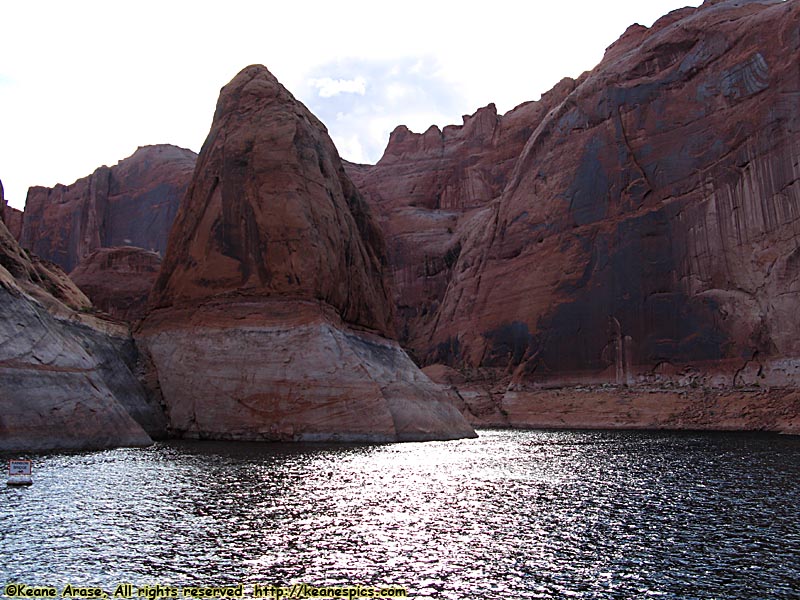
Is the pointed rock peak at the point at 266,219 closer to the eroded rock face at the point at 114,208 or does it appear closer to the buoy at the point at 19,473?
the buoy at the point at 19,473

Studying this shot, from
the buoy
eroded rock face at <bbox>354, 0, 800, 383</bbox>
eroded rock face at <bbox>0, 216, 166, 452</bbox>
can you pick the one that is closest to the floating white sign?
the buoy

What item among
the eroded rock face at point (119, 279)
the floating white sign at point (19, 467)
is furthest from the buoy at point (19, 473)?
the eroded rock face at point (119, 279)

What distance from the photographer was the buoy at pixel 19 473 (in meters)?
20.2

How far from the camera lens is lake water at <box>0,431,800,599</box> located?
1258cm

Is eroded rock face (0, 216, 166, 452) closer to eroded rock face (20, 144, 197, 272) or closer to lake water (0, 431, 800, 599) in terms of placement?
lake water (0, 431, 800, 599)

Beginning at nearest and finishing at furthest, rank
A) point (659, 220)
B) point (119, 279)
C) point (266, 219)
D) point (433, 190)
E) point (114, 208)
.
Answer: point (266, 219)
point (659, 220)
point (119, 279)
point (433, 190)
point (114, 208)

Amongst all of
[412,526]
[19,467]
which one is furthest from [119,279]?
[412,526]

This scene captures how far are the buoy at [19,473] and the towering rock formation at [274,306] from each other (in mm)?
19030

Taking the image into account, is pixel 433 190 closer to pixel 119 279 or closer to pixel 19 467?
pixel 119 279

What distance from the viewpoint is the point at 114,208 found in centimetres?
13975

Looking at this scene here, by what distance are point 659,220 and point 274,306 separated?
144 ft

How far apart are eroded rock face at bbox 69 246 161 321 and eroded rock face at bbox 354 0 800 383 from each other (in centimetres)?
3981

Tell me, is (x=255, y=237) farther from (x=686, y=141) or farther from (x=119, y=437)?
(x=686, y=141)

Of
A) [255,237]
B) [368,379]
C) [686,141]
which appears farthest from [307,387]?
[686,141]
